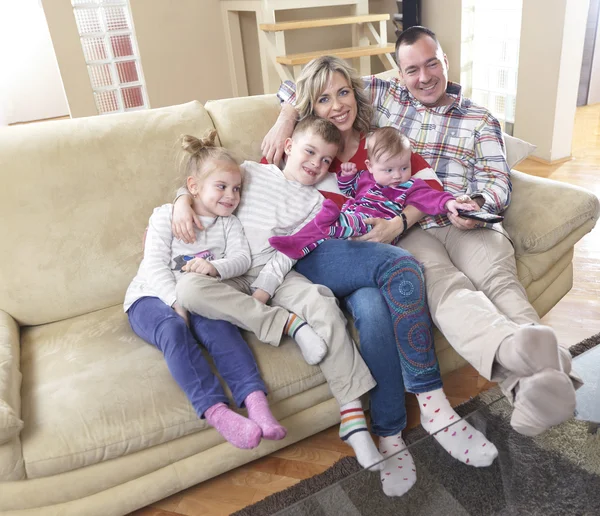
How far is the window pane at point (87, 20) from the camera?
3852mm

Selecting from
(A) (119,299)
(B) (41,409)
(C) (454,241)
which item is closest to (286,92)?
(C) (454,241)

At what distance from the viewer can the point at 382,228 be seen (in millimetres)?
1582

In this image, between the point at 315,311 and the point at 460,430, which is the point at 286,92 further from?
the point at 460,430

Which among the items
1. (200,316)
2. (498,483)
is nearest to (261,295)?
(200,316)

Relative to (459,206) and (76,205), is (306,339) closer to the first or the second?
(459,206)

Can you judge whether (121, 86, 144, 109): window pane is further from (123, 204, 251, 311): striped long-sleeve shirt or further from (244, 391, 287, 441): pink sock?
(244, 391, 287, 441): pink sock

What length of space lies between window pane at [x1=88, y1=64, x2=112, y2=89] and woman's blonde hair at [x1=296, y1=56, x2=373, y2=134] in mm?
2773

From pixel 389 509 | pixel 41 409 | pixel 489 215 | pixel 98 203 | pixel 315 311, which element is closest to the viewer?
pixel 389 509

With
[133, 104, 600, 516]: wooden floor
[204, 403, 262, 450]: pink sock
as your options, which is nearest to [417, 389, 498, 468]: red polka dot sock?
[204, 403, 262, 450]: pink sock

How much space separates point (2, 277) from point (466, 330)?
1279 millimetres

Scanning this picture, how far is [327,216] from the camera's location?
155 centimetres

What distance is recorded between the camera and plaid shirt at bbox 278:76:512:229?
5.55ft

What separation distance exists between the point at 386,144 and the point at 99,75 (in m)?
3.14

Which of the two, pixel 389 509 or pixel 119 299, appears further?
pixel 119 299
